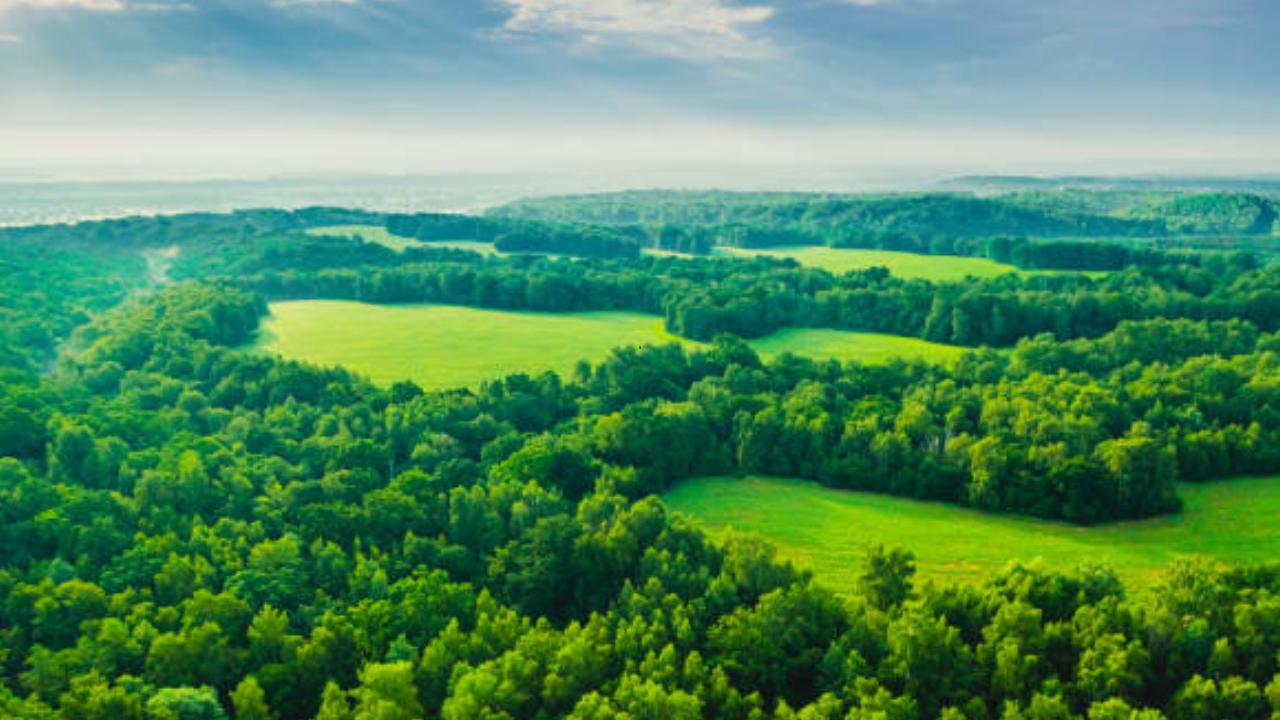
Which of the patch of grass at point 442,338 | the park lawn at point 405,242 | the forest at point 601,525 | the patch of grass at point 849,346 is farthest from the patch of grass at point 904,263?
the patch of grass at point 442,338

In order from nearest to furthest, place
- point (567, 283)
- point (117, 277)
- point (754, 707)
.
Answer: point (754, 707) < point (567, 283) < point (117, 277)

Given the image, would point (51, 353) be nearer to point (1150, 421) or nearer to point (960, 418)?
point (960, 418)

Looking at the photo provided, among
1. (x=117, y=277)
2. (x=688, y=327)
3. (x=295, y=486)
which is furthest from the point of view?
(x=117, y=277)

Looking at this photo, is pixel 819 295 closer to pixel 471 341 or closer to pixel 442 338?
pixel 471 341

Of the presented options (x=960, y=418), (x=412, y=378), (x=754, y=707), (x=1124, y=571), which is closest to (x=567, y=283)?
(x=412, y=378)

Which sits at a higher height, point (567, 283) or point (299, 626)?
point (567, 283)

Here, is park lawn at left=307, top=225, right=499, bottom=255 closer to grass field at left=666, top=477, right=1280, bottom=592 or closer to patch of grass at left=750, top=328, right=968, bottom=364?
patch of grass at left=750, top=328, right=968, bottom=364

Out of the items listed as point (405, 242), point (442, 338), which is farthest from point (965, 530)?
point (405, 242)
